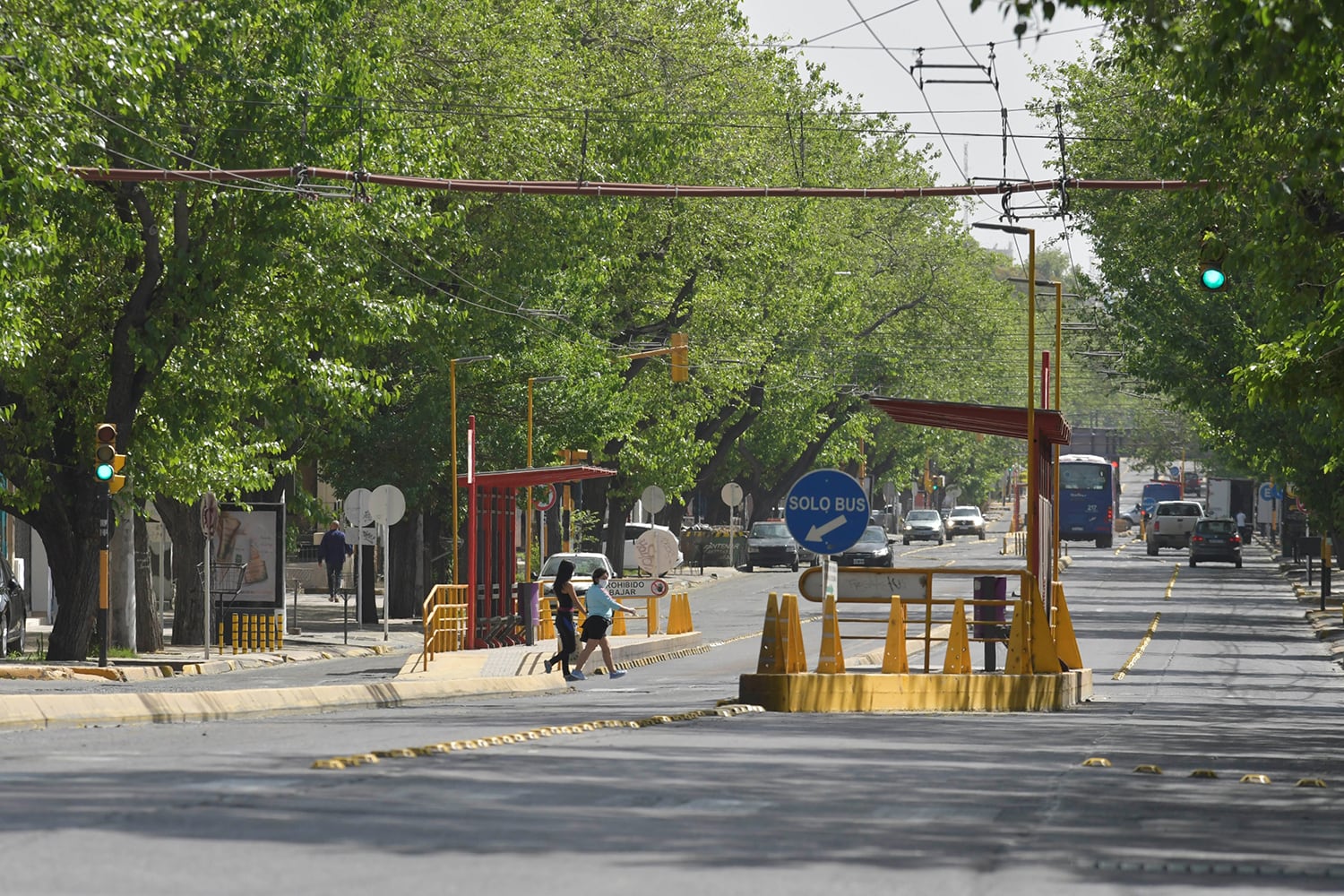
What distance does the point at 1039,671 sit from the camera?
2291cm

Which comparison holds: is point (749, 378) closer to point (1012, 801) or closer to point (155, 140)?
point (155, 140)

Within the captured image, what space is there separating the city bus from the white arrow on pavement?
7804cm

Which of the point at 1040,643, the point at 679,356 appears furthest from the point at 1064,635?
the point at 679,356

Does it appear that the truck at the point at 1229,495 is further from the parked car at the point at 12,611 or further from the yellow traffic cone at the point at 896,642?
the yellow traffic cone at the point at 896,642

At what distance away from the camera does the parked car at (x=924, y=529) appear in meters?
105

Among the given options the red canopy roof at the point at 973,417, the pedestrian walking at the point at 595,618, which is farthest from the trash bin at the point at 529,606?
the red canopy roof at the point at 973,417

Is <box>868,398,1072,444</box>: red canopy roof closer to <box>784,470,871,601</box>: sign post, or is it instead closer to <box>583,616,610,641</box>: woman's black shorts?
<box>784,470,871,601</box>: sign post

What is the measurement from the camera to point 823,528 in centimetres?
1900

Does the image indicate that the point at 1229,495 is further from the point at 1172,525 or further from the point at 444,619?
the point at 444,619

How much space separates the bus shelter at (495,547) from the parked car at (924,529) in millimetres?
68274

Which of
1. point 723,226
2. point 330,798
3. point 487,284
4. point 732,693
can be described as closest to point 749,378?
point 723,226

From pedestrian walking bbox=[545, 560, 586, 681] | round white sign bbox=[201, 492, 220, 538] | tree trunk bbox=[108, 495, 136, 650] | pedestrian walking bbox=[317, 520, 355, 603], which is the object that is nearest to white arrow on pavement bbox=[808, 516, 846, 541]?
pedestrian walking bbox=[545, 560, 586, 681]

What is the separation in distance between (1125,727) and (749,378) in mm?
46991

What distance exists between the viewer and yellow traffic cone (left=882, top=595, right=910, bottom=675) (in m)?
21.9
